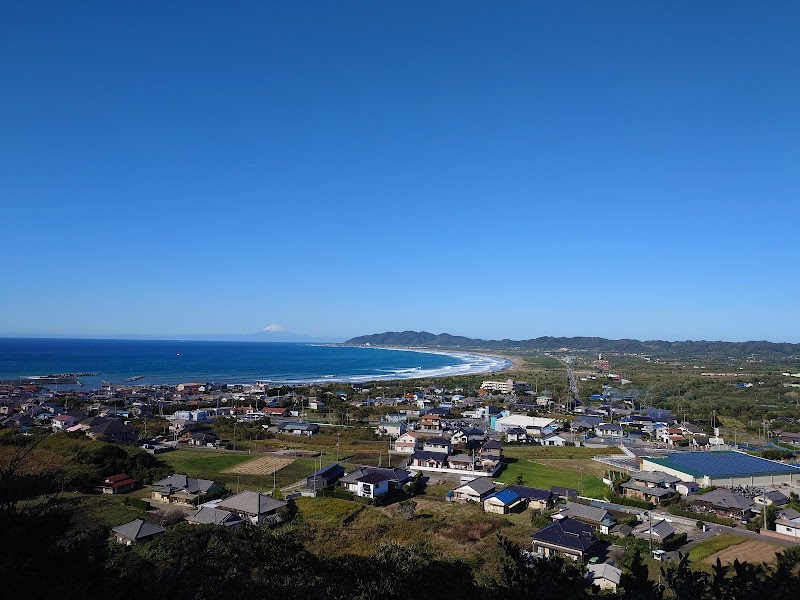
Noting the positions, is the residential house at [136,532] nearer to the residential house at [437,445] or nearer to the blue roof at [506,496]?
the blue roof at [506,496]

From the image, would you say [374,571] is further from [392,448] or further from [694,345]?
[694,345]

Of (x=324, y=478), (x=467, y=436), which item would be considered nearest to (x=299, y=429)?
(x=467, y=436)

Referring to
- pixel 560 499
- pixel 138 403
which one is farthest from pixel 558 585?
pixel 138 403

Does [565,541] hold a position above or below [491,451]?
above

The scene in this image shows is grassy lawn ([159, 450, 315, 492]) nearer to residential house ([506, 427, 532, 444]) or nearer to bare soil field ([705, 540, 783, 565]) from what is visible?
residential house ([506, 427, 532, 444])

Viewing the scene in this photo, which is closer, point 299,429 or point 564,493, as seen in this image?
point 564,493

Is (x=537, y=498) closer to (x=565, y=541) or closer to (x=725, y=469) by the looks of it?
(x=565, y=541)
